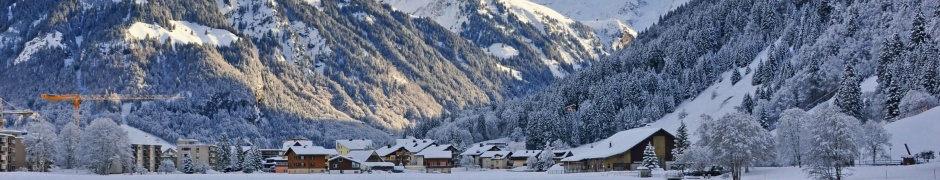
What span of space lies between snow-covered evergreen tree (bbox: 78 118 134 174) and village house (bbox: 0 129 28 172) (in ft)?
30.7

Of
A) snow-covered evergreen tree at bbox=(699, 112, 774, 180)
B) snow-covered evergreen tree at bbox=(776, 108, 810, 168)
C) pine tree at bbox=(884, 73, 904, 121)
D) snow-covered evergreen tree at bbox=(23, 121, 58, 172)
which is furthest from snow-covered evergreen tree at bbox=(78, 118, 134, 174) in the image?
pine tree at bbox=(884, 73, 904, 121)

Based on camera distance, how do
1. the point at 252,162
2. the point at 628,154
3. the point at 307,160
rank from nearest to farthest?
the point at 628,154
the point at 252,162
the point at 307,160

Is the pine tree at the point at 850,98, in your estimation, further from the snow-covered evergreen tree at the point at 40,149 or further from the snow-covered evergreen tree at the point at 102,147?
the snow-covered evergreen tree at the point at 40,149

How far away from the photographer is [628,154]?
154 metres

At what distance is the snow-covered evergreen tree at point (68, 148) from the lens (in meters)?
161

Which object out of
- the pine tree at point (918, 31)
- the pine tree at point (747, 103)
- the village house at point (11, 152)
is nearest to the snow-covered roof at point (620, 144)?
the pine tree at point (747, 103)

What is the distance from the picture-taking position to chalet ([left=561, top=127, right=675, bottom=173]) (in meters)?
153

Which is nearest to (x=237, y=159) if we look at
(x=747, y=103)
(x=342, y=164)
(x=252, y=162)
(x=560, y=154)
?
(x=252, y=162)

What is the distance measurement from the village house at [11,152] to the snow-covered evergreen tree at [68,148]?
4977mm

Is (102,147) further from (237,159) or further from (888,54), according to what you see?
(888,54)

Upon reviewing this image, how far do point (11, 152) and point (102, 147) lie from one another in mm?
16982

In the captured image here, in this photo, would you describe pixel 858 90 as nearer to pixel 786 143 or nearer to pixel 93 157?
pixel 786 143

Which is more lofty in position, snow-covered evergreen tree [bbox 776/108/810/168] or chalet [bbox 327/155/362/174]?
snow-covered evergreen tree [bbox 776/108/810/168]

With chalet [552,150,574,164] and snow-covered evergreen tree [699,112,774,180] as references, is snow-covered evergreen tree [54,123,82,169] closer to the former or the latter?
chalet [552,150,574,164]
